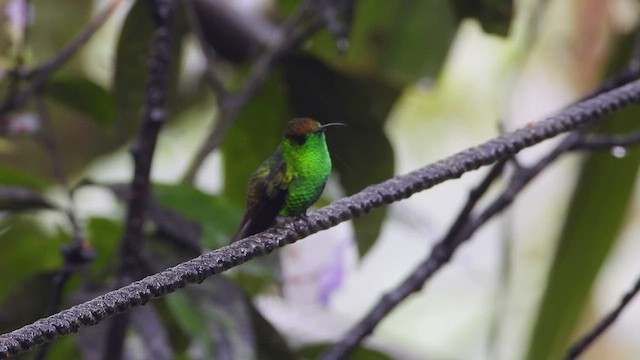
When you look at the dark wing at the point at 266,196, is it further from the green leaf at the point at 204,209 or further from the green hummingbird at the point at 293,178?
the green leaf at the point at 204,209

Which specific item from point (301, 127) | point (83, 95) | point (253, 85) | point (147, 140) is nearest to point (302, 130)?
point (301, 127)

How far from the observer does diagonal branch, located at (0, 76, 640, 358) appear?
0.41 metres

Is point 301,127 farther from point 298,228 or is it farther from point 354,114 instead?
point 354,114

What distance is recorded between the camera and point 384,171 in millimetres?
861

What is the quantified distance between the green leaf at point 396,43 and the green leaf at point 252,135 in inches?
3.5

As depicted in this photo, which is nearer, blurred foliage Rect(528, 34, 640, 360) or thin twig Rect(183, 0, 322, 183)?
thin twig Rect(183, 0, 322, 183)

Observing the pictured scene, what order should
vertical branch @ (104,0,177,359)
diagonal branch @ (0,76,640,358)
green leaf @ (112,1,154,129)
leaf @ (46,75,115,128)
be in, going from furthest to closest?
leaf @ (46,75,115,128)
green leaf @ (112,1,154,129)
vertical branch @ (104,0,177,359)
diagonal branch @ (0,76,640,358)

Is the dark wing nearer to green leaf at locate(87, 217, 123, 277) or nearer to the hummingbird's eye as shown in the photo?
the hummingbird's eye

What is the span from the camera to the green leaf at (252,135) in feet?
3.21

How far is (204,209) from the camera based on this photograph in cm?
92

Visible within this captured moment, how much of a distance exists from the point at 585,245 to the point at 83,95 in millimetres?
548

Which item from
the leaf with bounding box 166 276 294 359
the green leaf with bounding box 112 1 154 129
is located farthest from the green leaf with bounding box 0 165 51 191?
the leaf with bounding box 166 276 294 359

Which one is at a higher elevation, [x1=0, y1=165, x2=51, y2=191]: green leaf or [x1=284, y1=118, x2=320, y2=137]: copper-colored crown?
[x1=284, y1=118, x2=320, y2=137]: copper-colored crown

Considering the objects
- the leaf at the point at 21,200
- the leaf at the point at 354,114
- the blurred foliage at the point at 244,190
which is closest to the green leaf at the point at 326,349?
the blurred foliage at the point at 244,190
